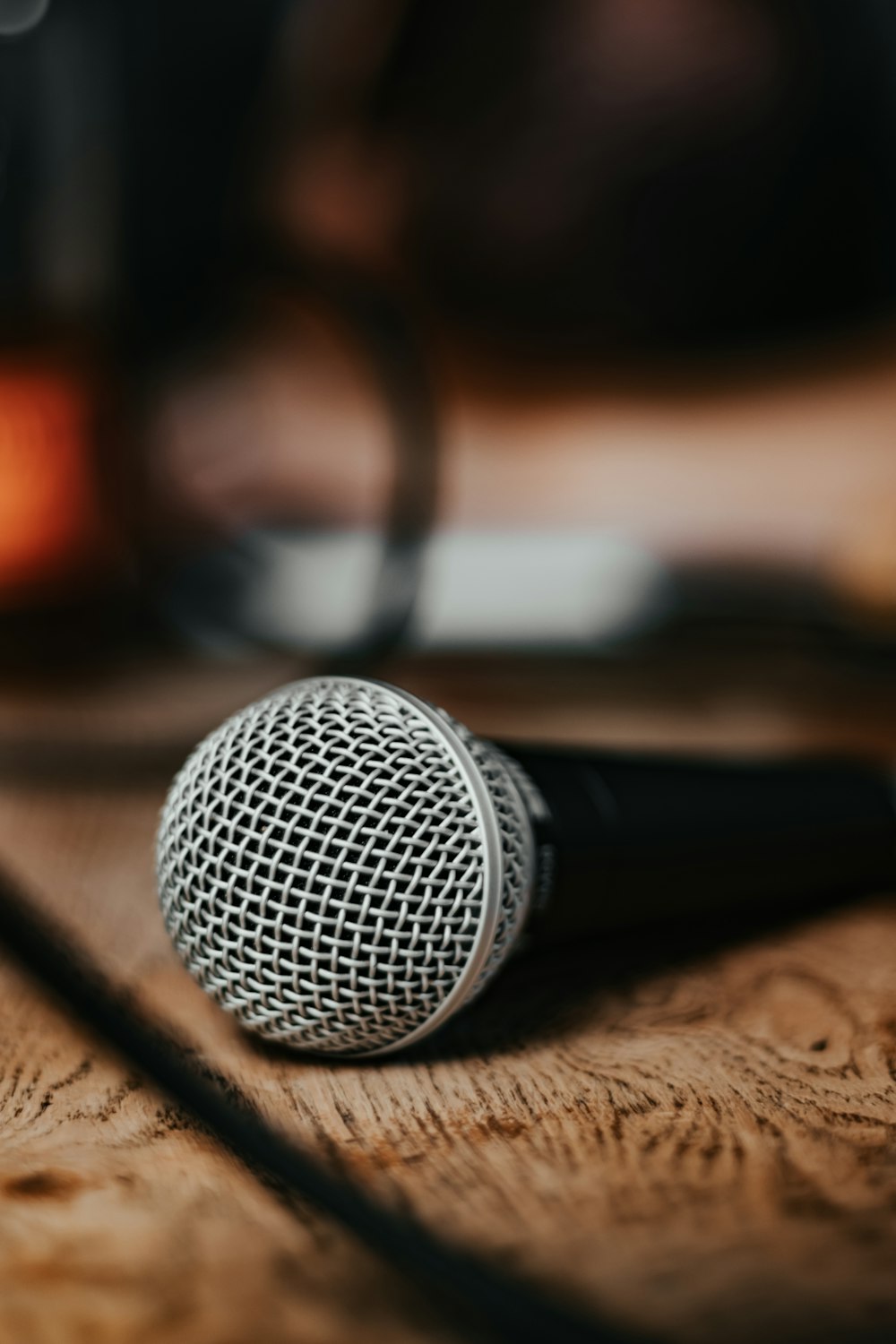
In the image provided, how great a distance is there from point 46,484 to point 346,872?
54.3 inches

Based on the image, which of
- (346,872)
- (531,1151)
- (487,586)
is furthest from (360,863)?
(487,586)

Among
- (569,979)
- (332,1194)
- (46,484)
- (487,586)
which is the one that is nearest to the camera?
(332,1194)

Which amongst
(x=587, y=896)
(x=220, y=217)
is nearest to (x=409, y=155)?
(x=220, y=217)

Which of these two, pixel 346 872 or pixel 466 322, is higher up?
pixel 346 872

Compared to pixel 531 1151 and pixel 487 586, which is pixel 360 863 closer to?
pixel 531 1151

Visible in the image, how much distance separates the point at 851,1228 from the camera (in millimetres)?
386

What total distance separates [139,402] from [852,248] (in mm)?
1097

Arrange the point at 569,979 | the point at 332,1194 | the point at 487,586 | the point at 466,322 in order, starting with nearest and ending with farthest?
the point at 332,1194 < the point at 569,979 < the point at 487,586 < the point at 466,322

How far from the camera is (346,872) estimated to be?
0.47 metres

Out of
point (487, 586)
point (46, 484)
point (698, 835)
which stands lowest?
point (487, 586)

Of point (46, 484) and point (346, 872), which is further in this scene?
point (46, 484)

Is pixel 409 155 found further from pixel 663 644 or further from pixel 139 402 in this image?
pixel 663 644

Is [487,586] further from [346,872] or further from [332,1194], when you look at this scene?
[332,1194]

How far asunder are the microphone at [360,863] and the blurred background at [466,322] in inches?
34.7
